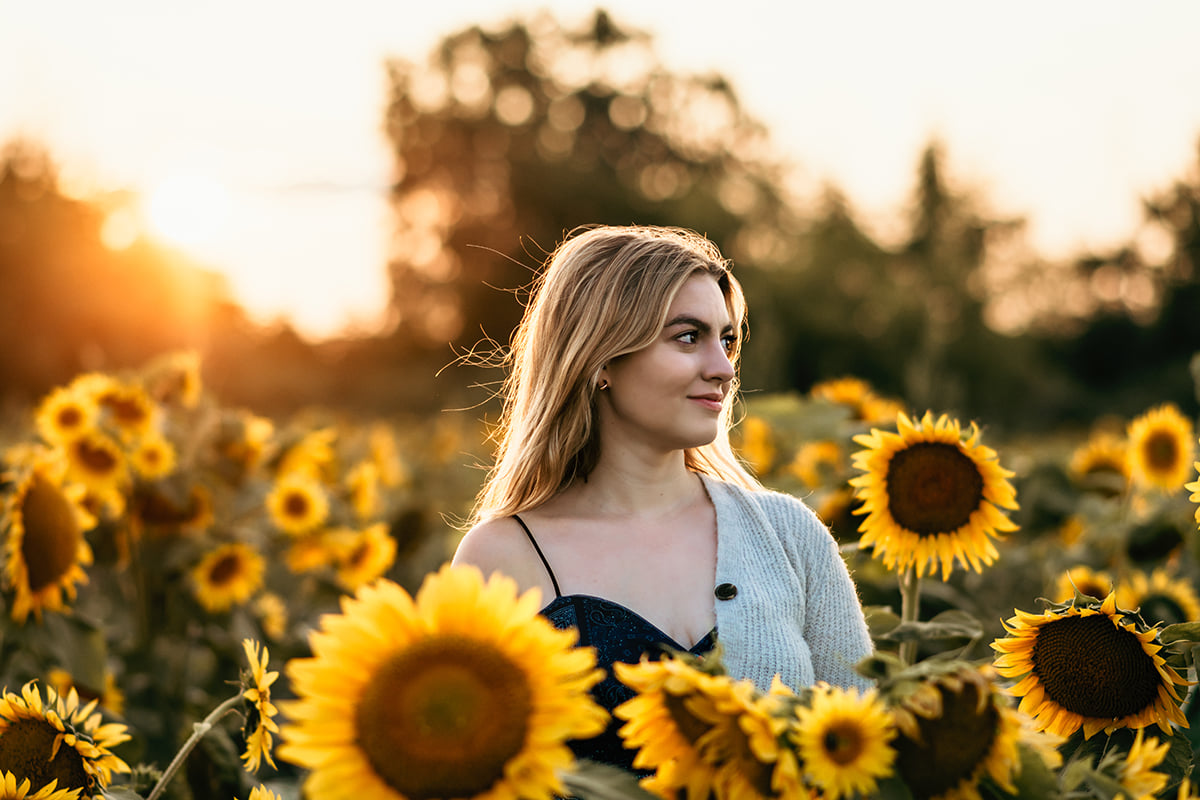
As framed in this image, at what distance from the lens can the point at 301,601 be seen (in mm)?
4293

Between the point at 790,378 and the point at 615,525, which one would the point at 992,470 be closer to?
the point at 615,525

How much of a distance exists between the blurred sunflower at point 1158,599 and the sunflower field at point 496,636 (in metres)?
0.01

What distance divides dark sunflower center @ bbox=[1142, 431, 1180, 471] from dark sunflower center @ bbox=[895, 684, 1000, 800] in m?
3.25

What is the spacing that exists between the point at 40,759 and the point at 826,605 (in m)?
1.42

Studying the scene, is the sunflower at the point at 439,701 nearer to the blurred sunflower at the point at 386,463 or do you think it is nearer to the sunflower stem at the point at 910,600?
the sunflower stem at the point at 910,600

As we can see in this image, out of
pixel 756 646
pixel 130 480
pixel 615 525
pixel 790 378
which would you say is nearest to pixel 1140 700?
pixel 756 646

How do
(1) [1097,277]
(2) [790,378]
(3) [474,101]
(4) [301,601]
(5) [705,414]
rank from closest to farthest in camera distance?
(5) [705,414], (4) [301,601], (2) [790,378], (1) [1097,277], (3) [474,101]

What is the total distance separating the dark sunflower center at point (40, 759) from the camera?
1485 mm

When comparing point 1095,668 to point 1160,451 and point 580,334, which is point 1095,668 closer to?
point 580,334

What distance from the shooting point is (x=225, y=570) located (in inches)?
134

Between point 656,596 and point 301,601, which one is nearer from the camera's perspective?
point 656,596

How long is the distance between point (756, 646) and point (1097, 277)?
26853 millimetres

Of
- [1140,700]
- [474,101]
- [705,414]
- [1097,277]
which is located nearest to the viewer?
[1140,700]

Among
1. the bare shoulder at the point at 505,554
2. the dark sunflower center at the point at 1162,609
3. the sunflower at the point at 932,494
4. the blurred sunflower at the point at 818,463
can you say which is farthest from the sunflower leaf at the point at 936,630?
the blurred sunflower at the point at 818,463
